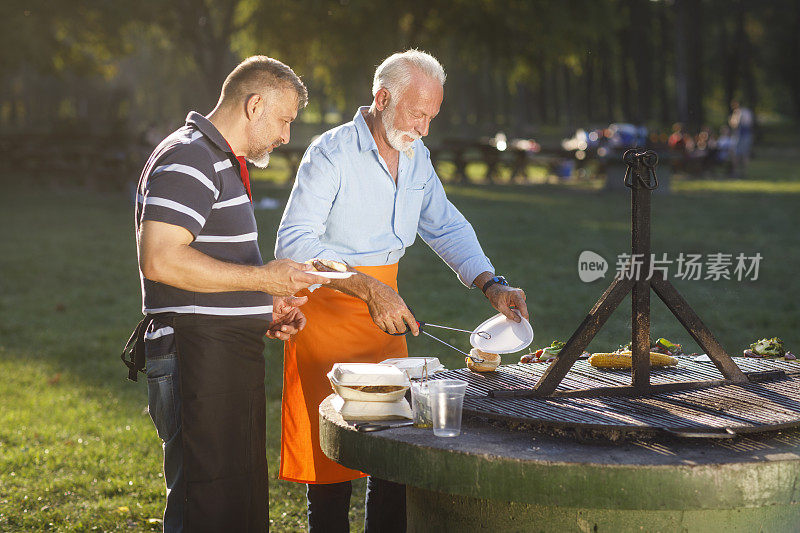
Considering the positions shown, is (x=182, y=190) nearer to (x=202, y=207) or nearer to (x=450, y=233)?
(x=202, y=207)

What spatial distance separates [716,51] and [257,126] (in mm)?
61255

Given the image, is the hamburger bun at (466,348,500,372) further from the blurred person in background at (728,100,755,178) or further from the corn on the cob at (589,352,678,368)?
the blurred person in background at (728,100,755,178)

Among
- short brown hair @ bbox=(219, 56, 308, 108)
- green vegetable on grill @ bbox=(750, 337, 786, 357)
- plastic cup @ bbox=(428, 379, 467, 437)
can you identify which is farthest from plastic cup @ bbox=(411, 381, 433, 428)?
green vegetable on grill @ bbox=(750, 337, 786, 357)

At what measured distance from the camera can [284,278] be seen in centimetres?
303

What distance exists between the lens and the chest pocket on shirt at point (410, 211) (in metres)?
3.88

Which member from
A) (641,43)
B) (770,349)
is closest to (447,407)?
(770,349)

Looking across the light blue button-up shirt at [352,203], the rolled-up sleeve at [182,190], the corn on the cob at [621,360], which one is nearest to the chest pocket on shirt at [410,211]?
the light blue button-up shirt at [352,203]

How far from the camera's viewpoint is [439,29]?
1059 inches

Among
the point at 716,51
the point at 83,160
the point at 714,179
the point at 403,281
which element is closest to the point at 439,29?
the point at 714,179

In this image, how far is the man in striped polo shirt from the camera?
2.99m

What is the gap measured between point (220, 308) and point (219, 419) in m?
0.37

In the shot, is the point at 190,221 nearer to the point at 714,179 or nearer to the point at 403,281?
the point at 403,281

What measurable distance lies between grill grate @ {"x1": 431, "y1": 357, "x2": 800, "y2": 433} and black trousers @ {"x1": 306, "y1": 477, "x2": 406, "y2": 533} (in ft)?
1.85

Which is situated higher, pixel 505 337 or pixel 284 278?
pixel 284 278
